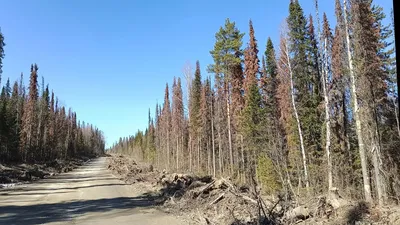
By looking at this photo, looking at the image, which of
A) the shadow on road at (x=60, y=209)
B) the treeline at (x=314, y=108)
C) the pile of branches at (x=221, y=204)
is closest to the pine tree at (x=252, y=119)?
the treeline at (x=314, y=108)

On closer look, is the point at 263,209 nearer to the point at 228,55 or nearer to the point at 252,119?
the point at 252,119

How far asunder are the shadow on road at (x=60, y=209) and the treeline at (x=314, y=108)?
7.13 meters

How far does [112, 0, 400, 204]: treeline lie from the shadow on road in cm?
713

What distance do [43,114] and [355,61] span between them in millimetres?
68486

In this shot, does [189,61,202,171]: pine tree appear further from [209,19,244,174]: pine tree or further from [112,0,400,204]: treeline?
[209,19,244,174]: pine tree

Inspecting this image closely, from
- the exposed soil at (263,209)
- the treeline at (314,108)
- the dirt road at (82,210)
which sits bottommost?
the dirt road at (82,210)

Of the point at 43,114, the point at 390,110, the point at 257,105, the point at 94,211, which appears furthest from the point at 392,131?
the point at 43,114

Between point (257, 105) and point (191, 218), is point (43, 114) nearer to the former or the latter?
point (257, 105)

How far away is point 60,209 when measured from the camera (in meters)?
14.4

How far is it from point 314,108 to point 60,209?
21870 millimetres

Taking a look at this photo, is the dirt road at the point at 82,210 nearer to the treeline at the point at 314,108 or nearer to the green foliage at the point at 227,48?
the treeline at the point at 314,108

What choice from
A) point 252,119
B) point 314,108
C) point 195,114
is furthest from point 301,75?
point 195,114

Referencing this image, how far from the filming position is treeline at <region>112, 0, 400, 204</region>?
16.5 m

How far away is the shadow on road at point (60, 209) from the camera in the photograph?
12.1m
